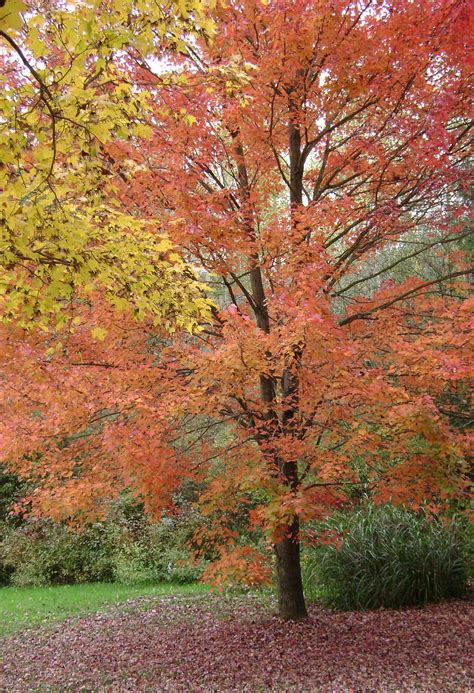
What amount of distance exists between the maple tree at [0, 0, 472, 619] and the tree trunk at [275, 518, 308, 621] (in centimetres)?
62

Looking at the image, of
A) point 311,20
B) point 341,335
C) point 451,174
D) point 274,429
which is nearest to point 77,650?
point 274,429

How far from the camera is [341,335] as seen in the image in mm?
4582

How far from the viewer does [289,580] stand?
629cm

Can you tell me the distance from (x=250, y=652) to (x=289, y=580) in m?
0.92

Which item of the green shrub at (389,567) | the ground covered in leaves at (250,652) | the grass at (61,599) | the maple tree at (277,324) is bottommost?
the ground covered in leaves at (250,652)

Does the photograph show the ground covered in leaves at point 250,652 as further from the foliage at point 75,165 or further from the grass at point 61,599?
the foliage at point 75,165

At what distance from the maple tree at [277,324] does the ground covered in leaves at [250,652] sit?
0.97m

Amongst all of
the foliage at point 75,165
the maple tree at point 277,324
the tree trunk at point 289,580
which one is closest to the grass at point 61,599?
the tree trunk at point 289,580

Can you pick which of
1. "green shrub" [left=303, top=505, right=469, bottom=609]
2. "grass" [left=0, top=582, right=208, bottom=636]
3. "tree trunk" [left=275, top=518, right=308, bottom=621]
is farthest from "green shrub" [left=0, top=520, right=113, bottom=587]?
"tree trunk" [left=275, top=518, right=308, bottom=621]

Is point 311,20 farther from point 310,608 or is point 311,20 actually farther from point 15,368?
point 310,608

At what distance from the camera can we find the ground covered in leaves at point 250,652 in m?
4.83

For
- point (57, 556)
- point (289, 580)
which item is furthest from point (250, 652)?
point (57, 556)

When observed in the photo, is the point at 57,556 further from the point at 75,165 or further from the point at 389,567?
the point at 75,165

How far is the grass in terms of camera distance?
8.31m
